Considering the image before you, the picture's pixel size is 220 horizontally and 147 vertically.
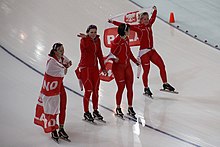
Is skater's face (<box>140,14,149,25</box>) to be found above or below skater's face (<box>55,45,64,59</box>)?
above

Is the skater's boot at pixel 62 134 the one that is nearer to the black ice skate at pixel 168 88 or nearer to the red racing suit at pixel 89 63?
the red racing suit at pixel 89 63

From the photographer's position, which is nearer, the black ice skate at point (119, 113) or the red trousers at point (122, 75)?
the red trousers at point (122, 75)

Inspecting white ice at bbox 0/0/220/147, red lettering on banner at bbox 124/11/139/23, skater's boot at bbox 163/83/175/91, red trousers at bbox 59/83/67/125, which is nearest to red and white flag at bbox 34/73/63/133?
red trousers at bbox 59/83/67/125

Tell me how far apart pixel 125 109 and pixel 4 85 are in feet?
6.82

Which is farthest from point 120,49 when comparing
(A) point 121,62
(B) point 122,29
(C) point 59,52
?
(C) point 59,52

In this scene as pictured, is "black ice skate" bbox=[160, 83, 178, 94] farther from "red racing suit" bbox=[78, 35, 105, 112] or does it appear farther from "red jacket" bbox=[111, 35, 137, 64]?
"red racing suit" bbox=[78, 35, 105, 112]

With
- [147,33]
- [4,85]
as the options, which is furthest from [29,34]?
[147,33]

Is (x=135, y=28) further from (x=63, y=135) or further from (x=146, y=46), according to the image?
(x=63, y=135)

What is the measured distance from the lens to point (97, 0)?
11430mm

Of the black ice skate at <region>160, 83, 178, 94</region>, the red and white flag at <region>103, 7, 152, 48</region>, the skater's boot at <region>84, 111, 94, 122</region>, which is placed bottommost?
the skater's boot at <region>84, 111, 94, 122</region>

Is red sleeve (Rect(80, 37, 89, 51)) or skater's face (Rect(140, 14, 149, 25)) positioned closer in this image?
red sleeve (Rect(80, 37, 89, 51))

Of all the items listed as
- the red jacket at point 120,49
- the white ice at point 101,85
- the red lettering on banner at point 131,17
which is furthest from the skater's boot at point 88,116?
the red lettering on banner at point 131,17

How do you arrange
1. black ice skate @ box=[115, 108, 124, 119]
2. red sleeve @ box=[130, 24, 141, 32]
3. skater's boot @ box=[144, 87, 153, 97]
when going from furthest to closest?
skater's boot @ box=[144, 87, 153, 97]
red sleeve @ box=[130, 24, 141, 32]
black ice skate @ box=[115, 108, 124, 119]

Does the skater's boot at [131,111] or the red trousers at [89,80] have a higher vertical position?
the red trousers at [89,80]
